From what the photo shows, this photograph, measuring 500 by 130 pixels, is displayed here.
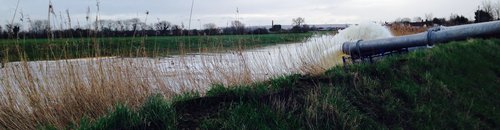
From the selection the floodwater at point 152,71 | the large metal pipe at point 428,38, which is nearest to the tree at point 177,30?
the floodwater at point 152,71

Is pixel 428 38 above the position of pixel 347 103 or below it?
above

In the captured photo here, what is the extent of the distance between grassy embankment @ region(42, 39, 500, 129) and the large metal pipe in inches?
95.3

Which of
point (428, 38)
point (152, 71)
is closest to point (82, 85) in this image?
point (152, 71)

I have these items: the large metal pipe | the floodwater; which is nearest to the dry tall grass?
the floodwater

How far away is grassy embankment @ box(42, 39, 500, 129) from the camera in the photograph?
15.1 feet

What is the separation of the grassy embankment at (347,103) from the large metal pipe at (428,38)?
95.3 inches

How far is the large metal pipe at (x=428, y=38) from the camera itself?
9.77 m

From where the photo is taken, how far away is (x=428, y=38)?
32.5 ft

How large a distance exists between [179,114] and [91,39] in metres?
4.31

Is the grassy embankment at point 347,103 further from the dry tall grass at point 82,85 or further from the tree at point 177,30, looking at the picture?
the tree at point 177,30

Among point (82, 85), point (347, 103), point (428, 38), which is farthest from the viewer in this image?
point (428, 38)

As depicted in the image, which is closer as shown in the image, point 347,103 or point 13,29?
point 347,103

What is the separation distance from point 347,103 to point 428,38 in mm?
5380

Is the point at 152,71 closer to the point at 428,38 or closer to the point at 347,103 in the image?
the point at 347,103
